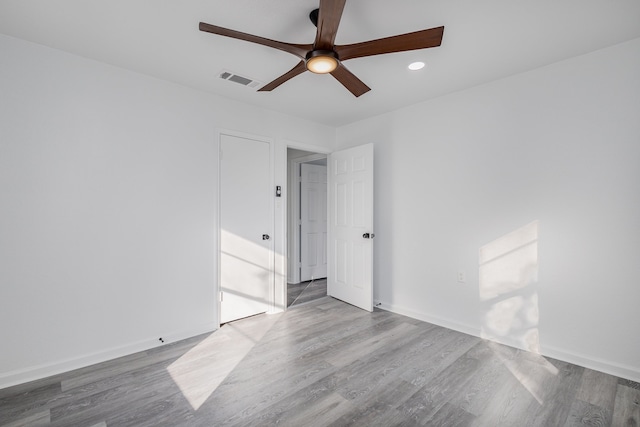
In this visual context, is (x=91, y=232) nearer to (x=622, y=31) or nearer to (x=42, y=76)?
(x=42, y=76)

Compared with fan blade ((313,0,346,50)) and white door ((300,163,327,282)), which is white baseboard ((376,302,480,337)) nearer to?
white door ((300,163,327,282))

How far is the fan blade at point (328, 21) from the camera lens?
4.60 ft

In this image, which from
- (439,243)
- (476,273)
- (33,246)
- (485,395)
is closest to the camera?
(485,395)

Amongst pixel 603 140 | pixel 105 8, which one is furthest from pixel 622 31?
pixel 105 8

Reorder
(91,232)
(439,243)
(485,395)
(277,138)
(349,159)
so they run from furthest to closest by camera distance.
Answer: (349,159) < (277,138) < (439,243) < (91,232) < (485,395)

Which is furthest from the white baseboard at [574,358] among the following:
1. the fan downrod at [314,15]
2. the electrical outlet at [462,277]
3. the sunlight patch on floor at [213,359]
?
the fan downrod at [314,15]

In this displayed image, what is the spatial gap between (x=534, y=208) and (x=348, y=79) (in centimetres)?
202

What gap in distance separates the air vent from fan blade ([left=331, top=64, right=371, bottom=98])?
110 cm

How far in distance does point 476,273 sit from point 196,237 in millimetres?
2879

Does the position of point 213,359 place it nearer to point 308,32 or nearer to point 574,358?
point 308,32

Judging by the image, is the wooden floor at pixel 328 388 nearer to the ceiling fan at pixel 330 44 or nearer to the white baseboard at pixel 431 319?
the white baseboard at pixel 431 319

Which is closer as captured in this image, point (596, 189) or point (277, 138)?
point (596, 189)

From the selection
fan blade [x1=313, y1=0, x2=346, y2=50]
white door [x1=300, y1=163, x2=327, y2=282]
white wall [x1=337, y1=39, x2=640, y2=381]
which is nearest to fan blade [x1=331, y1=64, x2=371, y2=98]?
fan blade [x1=313, y1=0, x2=346, y2=50]

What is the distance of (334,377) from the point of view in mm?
2326
